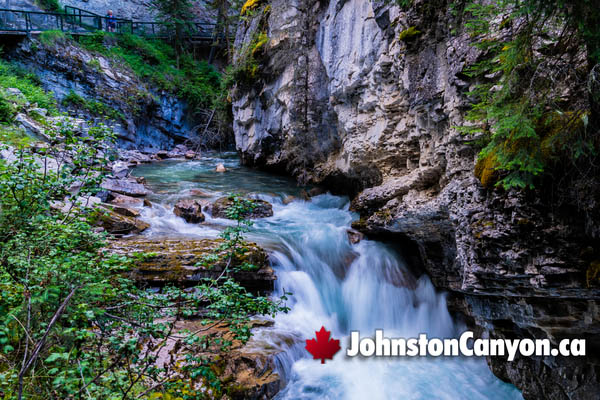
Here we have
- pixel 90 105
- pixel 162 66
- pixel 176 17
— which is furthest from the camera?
pixel 176 17

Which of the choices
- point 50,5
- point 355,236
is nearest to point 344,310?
point 355,236

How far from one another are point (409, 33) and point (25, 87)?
14.4 metres

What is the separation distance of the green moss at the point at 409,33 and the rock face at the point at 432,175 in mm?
66

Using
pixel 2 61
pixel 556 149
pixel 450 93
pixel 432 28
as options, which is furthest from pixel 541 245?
pixel 2 61

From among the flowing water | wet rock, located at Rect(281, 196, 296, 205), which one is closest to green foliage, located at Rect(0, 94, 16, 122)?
the flowing water

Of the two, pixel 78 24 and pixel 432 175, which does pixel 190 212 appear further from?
pixel 78 24

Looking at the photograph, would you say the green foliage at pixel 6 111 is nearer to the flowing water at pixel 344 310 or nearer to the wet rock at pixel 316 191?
the flowing water at pixel 344 310

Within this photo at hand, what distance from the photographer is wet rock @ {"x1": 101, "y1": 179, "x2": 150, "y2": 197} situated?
10027mm

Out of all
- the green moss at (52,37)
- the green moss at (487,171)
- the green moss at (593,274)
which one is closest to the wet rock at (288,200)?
the green moss at (487,171)

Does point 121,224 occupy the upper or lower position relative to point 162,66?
lower

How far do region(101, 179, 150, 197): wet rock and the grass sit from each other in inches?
480

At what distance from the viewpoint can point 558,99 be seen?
10.7 feet

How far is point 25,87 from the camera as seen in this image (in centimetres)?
1314

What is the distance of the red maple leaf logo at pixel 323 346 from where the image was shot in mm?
5289
